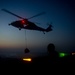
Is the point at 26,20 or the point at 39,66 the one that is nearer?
the point at 39,66

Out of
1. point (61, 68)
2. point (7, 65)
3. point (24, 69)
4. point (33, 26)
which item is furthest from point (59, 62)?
point (33, 26)

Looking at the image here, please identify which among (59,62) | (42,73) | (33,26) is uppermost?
(33,26)

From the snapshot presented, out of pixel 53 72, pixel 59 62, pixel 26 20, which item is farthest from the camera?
pixel 26 20

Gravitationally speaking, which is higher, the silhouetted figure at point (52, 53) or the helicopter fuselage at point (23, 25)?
the helicopter fuselage at point (23, 25)

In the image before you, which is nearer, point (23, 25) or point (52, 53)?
point (52, 53)

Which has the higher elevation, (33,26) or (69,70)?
(33,26)

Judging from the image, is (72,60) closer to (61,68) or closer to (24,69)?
(61,68)

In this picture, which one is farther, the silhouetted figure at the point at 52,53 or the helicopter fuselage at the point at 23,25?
the helicopter fuselage at the point at 23,25

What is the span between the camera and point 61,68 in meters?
6.23

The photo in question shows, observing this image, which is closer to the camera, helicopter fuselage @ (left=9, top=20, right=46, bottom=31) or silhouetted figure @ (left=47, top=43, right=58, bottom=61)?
silhouetted figure @ (left=47, top=43, right=58, bottom=61)

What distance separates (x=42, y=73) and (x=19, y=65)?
1.17m

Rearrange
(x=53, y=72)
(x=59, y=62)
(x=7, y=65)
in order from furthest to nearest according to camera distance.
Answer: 1. (x=7, y=65)
2. (x=59, y=62)
3. (x=53, y=72)

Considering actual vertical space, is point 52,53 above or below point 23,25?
below

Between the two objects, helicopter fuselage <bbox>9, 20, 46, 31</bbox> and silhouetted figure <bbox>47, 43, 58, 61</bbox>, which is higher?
helicopter fuselage <bbox>9, 20, 46, 31</bbox>
